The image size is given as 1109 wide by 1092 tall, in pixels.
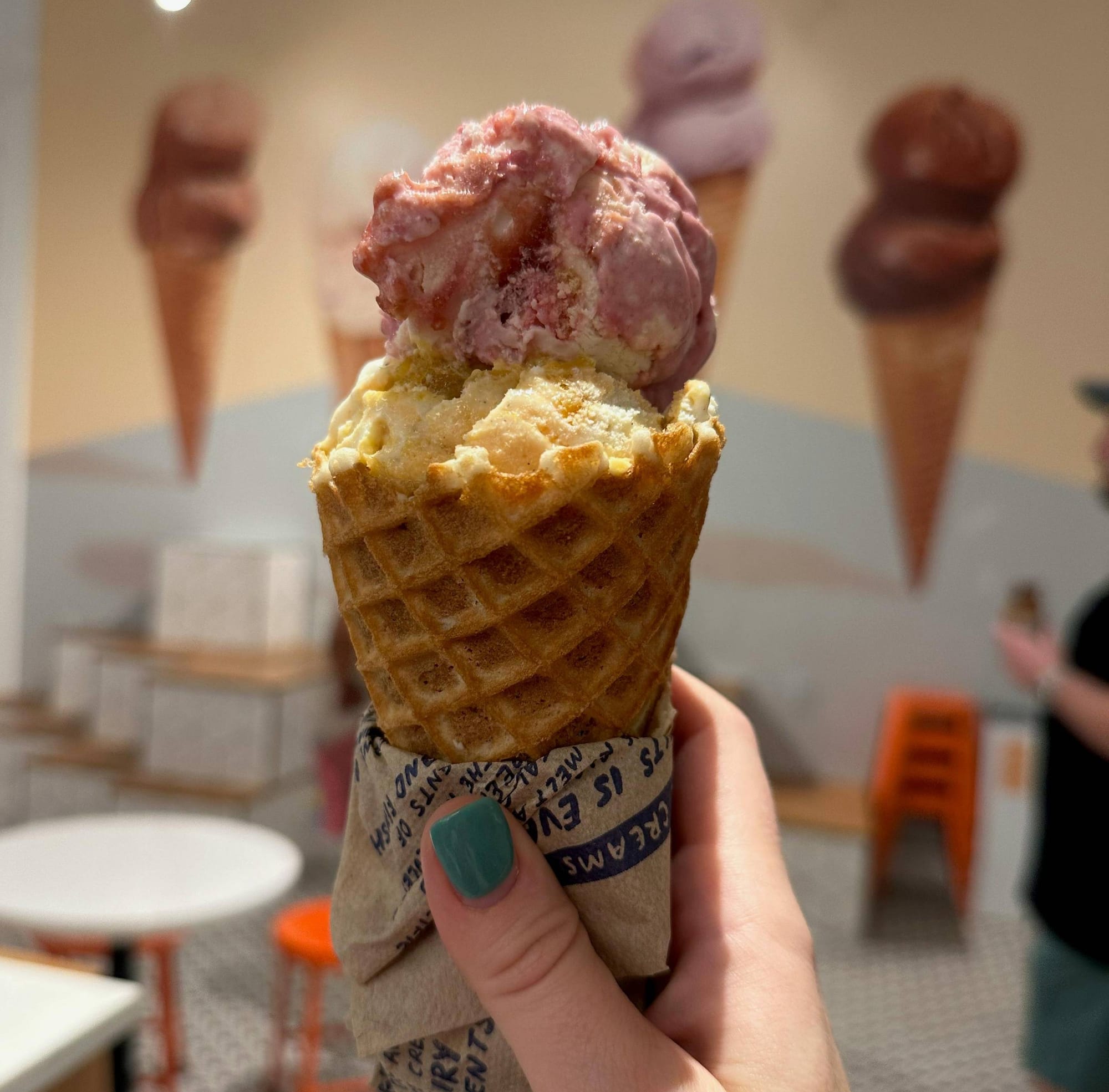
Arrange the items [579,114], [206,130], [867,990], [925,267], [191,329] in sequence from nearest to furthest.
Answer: [867,990]
[925,267]
[579,114]
[206,130]
[191,329]

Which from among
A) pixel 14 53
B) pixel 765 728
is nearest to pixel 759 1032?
pixel 765 728

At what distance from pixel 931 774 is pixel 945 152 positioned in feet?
8.18

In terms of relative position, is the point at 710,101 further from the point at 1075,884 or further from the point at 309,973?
the point at 309,973

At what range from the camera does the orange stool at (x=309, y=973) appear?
8.26 feet

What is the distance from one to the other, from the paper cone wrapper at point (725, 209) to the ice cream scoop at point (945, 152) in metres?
0.54

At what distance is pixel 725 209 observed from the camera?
13.1 feet

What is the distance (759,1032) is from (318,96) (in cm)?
466

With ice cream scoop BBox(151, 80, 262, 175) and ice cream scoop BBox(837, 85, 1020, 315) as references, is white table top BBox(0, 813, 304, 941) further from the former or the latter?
ice cream scoop BBox(151, 80, 262, 175)

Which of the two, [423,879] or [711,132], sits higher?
[711,132]

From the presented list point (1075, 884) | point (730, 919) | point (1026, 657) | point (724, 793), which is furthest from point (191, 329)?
point (730, 919)

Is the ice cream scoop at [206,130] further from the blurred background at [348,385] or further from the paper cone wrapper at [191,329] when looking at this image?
the paper cone wrapper at [191,329]

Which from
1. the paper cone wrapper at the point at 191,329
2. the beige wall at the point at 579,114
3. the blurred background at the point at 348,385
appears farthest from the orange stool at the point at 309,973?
the paper cone wrapper at the point at 191,329

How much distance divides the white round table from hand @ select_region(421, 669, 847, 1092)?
58.4 inches

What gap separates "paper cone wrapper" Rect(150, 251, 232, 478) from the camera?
4.75 m
